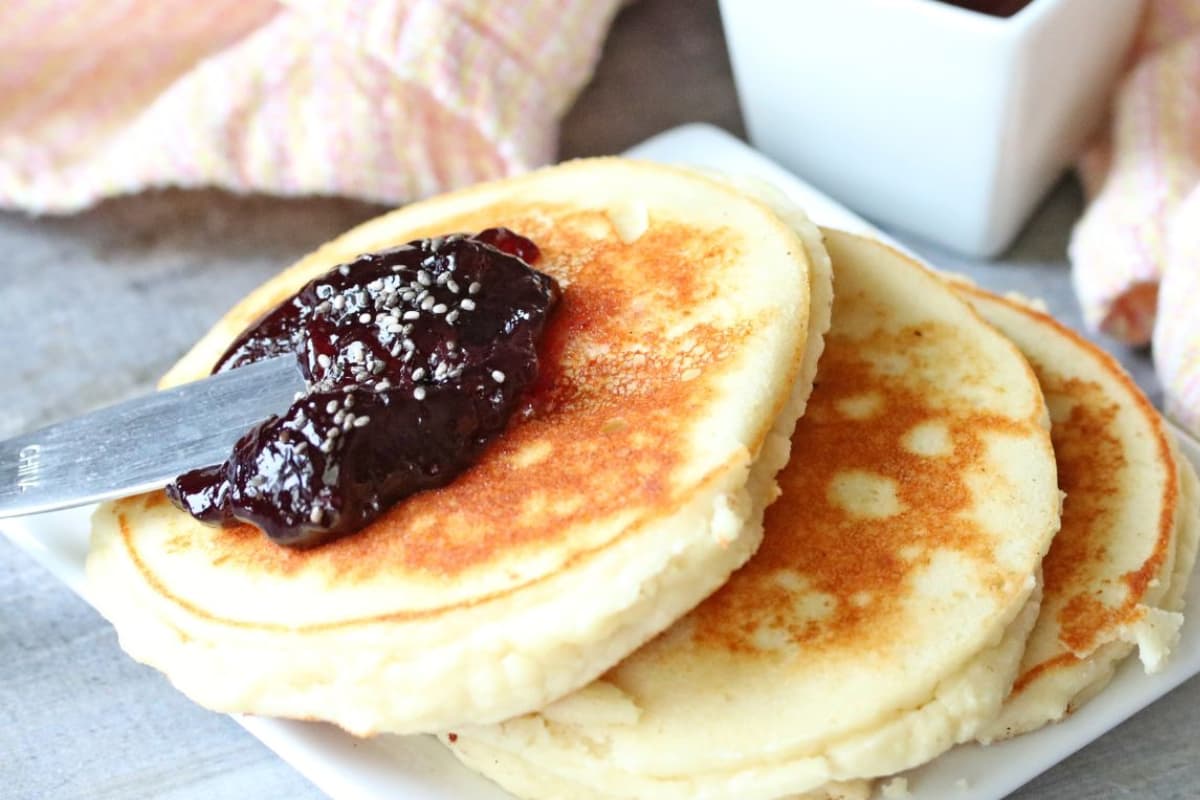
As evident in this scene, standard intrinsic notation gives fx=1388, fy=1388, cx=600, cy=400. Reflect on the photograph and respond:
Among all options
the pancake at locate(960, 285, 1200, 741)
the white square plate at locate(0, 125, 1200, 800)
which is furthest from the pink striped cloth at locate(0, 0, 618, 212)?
the white square plate at locate(0, 125, 1200, 800)

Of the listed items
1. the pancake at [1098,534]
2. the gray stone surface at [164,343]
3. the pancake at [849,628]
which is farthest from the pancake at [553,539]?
the pancake at [1098,534]

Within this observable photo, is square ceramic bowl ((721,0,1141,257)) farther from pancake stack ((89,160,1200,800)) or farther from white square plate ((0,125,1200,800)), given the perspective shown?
white square plate ((0,125,1200,800))

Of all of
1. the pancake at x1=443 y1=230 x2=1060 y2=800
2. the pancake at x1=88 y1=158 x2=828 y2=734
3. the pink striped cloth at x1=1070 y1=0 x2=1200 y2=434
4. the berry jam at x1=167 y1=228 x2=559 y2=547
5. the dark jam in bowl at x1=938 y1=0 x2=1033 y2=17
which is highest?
the berry jam at x1=167 y1=228 x2=559 y2=547

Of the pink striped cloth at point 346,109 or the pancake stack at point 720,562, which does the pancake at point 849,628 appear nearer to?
the pancake stack at point 720,562

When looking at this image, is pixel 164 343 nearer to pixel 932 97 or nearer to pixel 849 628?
pixel 932 97

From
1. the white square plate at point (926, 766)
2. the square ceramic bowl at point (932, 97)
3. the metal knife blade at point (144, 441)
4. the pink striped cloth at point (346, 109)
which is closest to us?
the white square plate at point (926, 766)

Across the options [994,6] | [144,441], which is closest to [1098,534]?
[994,6]

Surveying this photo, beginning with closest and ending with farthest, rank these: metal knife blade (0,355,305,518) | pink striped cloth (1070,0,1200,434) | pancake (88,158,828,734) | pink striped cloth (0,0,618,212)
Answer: pancake (88,158,828,734), metal knife blade (0,355,305,518), pink striped cloth (1070,0,1200,434), pink striped cloth (0,0,618,212)
